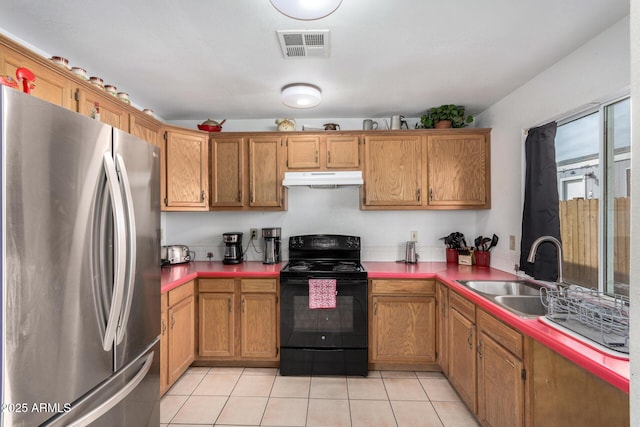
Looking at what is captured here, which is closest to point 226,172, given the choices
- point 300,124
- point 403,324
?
point 300,124

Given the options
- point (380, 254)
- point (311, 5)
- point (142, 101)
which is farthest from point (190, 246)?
point (311, 5)

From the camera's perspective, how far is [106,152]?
3.97 feet

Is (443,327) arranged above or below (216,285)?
below

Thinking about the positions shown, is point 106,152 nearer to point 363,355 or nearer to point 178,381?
point 178,381

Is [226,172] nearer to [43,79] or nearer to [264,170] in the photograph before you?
[264,170]

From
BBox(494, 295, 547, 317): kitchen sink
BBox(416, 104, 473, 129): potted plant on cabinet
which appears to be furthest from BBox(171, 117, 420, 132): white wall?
BBox(494, 295, 547, 317): kitchen sink

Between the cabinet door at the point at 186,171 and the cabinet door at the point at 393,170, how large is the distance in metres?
1.62

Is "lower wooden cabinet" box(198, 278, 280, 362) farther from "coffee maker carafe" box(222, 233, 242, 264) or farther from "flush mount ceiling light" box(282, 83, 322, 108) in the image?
"flush mount ceiling light" box(282, 83, 322, 108)

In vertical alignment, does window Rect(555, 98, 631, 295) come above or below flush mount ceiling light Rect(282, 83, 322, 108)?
below

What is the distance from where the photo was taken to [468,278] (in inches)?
95.6

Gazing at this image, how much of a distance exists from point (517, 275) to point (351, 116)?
215cm

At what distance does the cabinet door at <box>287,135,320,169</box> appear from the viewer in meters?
3.02

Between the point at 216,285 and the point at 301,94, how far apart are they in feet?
5.93

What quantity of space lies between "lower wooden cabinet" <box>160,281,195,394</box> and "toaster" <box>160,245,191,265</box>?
49 cm
